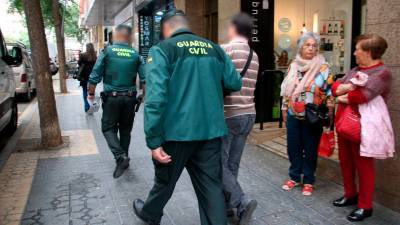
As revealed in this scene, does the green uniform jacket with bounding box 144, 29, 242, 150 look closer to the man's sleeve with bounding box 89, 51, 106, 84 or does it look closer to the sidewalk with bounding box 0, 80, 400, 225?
the sidewalk with bounding box 0, 80, 400, 225

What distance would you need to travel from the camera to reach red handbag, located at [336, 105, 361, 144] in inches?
155

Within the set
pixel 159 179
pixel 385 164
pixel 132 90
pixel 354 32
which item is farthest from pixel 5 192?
pixel 354 32

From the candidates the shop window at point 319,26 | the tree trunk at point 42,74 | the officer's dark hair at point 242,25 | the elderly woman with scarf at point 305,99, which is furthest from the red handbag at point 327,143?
the tree trunk at point 42,74

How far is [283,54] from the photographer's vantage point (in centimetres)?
823

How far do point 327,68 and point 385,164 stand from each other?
43.5 inches

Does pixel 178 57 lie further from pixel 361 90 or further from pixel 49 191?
pixel 49 191

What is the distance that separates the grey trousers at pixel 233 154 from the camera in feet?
12.6

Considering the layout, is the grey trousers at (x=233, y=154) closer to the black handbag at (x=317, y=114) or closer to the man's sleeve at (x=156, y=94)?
the black handbag at (x=317, y=114)

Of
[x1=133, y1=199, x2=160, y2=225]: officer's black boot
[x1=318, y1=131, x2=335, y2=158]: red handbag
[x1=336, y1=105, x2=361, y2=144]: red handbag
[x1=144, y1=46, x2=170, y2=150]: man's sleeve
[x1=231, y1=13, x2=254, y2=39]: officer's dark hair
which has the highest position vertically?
[x1=231, y1=13, x2=254, y2=39]: officer's dark hair

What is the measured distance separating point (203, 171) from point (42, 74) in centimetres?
475

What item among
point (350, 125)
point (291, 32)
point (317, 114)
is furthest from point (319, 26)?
point (350, 125)

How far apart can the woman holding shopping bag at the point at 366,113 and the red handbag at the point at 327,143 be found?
41 centimetres

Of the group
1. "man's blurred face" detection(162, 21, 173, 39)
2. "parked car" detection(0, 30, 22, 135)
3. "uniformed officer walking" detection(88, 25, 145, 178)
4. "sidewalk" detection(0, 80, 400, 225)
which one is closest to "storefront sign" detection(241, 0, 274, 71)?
"sidewalk" detection(0, 80, 400, 225)

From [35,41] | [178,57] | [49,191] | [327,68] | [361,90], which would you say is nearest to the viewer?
[178,57]
